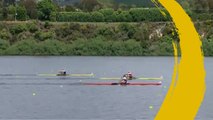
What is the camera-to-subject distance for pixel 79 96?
49062 millimetres

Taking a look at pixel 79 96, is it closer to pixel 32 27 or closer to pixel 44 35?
pixel 44 35

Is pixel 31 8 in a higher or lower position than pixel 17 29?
higher

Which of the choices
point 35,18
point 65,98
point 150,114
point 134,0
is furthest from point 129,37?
point 150,114

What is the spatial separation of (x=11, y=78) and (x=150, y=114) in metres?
22.7

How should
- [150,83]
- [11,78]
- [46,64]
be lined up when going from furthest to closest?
[46,64] < [11,78] < [150,83]

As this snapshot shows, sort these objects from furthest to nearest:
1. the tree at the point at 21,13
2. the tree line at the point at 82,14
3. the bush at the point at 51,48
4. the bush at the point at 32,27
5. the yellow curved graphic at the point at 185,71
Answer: the tree line at the point at 82,14 → the tree at the point at 21,13 → the bush at the point at 32,27 → the bush at the point at 51,48 → the yellow curved graphic at the point at 185,71

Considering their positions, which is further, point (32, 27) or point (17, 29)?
point (17, 29)

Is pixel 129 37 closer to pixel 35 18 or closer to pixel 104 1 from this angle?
pixel 35 18

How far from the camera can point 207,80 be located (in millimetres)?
61750

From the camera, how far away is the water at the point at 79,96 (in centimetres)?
4059

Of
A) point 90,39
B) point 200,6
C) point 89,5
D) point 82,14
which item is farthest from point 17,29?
point 200,6

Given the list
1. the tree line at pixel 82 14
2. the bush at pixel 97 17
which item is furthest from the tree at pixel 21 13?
the bush at pixel 97 17

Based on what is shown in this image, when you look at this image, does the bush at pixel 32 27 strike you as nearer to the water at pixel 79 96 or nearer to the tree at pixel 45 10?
the tree at pixel 45 10

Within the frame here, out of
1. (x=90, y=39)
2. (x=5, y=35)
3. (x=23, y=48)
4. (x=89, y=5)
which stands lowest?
(x=23, y=48)
